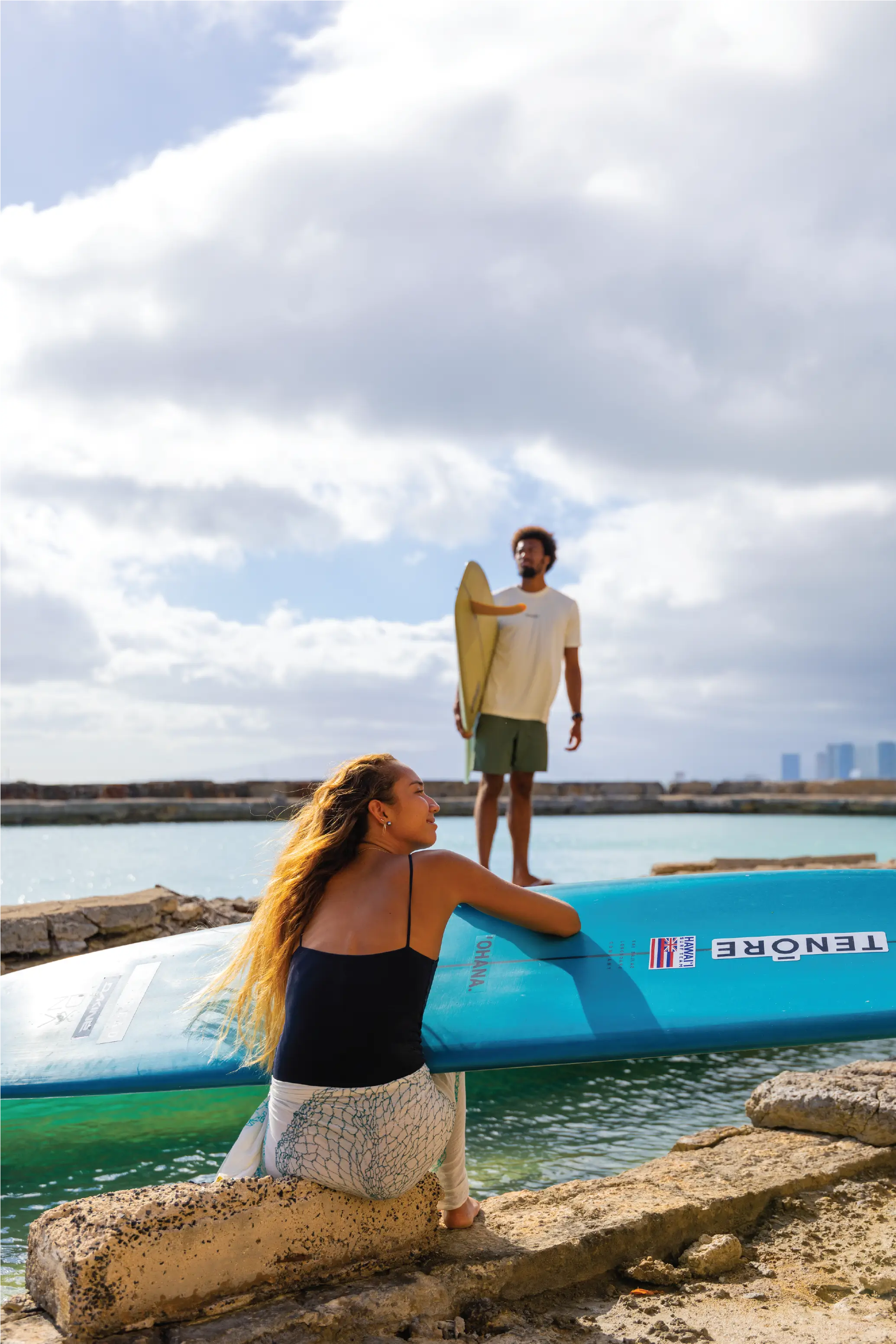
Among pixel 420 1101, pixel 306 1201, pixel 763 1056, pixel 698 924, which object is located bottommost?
pixel 763 1056

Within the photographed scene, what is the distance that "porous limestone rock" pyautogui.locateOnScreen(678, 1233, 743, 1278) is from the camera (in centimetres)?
175

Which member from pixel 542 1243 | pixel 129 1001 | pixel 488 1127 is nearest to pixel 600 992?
pixel 542 1243

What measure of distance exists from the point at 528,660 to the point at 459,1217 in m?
2.43

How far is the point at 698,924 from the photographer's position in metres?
2.24

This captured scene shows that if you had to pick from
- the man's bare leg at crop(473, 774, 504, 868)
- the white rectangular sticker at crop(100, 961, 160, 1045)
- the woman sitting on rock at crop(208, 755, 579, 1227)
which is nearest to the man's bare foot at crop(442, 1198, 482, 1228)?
the woman sitting on rock at crop(208, 755, 579, 1227)

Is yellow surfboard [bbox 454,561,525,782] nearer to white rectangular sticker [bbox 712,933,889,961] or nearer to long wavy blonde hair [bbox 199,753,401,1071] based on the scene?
white rectangular sticker [bbox 712,933,889,961]

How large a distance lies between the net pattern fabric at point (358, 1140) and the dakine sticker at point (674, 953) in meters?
0.69

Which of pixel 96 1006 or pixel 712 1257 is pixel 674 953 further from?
pixel 96 1006

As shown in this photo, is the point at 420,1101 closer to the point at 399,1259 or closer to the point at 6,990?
the point at 399,1259

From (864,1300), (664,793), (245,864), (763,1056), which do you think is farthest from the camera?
(664,793)

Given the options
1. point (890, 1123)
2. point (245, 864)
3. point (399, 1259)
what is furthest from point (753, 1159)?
point (245, 864)

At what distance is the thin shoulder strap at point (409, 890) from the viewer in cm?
165

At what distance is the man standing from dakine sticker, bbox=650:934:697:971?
5.66ft

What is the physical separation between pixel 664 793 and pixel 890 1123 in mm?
14228
